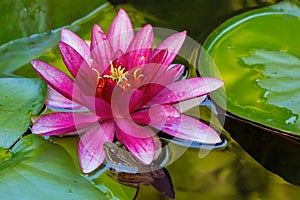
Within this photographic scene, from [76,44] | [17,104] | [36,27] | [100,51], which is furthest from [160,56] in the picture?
[36,27]

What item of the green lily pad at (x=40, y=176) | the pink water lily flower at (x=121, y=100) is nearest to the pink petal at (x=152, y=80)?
the pink water lily flower at (x=121, y=100)

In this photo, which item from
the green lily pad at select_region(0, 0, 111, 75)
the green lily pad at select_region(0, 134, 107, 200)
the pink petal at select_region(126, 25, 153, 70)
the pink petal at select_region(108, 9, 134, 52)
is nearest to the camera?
the green lily pad at select_region(0, 134, 107, 200)

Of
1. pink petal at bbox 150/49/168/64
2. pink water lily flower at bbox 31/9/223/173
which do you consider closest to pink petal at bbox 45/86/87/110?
pink water lily flower at bbox 31/9/223/173

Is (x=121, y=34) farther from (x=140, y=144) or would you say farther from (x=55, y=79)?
(x=140, y=144)

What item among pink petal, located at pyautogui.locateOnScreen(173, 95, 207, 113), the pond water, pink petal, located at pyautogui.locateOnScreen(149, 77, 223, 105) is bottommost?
the pond water

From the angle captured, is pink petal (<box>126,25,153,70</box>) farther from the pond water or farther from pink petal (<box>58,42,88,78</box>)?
the pond water

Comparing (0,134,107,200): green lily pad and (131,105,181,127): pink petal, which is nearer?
(0,134,107,200): green lily pad
